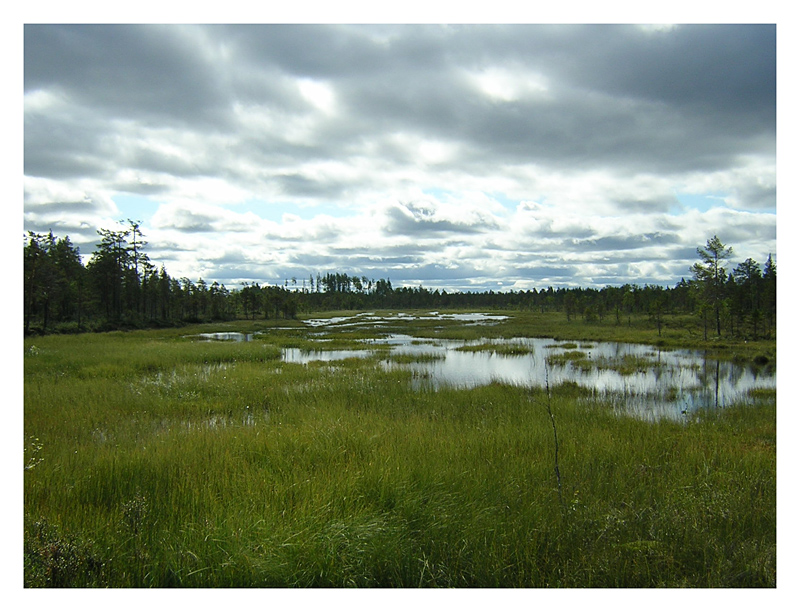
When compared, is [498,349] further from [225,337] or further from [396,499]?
[225,337]

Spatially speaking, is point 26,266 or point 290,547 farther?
point 26,266

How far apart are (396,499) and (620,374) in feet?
63.8

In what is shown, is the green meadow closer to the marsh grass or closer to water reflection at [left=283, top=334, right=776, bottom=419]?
water reflection at [left=283, top=334, right=776, bottom=419]

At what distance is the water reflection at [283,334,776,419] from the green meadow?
322 centimetres

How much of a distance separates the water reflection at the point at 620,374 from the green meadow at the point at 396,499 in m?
3.22

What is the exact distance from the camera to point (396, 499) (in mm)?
5590

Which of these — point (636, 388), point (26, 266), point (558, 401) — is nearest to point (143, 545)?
point (558, 401)

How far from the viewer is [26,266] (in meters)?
38.6

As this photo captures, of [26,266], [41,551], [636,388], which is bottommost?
[636,388]

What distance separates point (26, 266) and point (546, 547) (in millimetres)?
50610

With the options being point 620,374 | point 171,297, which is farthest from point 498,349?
point 171,297

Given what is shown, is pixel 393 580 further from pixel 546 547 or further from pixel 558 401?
pixel 558 401

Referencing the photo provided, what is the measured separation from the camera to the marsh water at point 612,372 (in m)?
15.1

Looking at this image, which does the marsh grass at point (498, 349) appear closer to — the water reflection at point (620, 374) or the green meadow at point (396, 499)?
the water reflection at point (620, 374)
